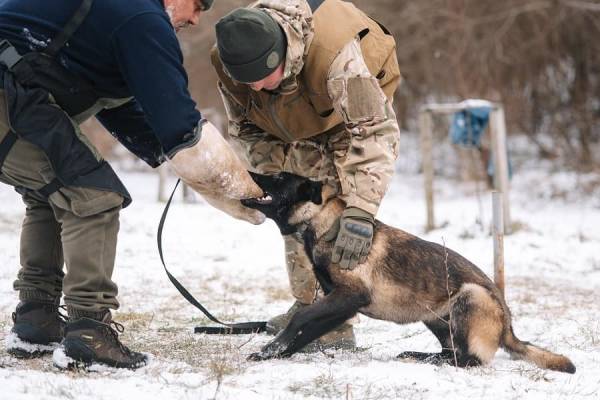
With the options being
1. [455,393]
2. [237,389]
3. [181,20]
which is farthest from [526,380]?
[181,20]

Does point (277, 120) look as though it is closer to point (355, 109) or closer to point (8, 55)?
point (355, 109)

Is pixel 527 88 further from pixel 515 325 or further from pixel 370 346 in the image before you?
pixel 370 346

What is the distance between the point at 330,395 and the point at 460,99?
471 inches

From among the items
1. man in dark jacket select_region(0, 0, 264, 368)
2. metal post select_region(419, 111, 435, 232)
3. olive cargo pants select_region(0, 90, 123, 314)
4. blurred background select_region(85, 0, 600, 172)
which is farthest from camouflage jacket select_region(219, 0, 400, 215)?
blurred background select_region(85, 0, 600, 172)

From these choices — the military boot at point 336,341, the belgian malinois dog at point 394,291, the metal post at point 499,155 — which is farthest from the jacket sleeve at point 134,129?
the metal post at point 499,155

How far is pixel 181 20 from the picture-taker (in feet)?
11.8

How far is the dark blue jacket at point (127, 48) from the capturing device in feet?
10.4

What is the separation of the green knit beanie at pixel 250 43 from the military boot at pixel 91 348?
1.32 metres

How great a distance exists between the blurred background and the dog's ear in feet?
33.5

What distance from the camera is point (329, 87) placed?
154 inches

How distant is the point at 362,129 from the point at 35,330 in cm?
Result: 187

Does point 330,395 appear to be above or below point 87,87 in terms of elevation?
below

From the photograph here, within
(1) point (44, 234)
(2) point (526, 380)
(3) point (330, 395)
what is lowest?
(2) point (526, 380)

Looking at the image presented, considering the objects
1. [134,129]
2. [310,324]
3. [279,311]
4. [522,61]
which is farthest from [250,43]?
[522,61]
